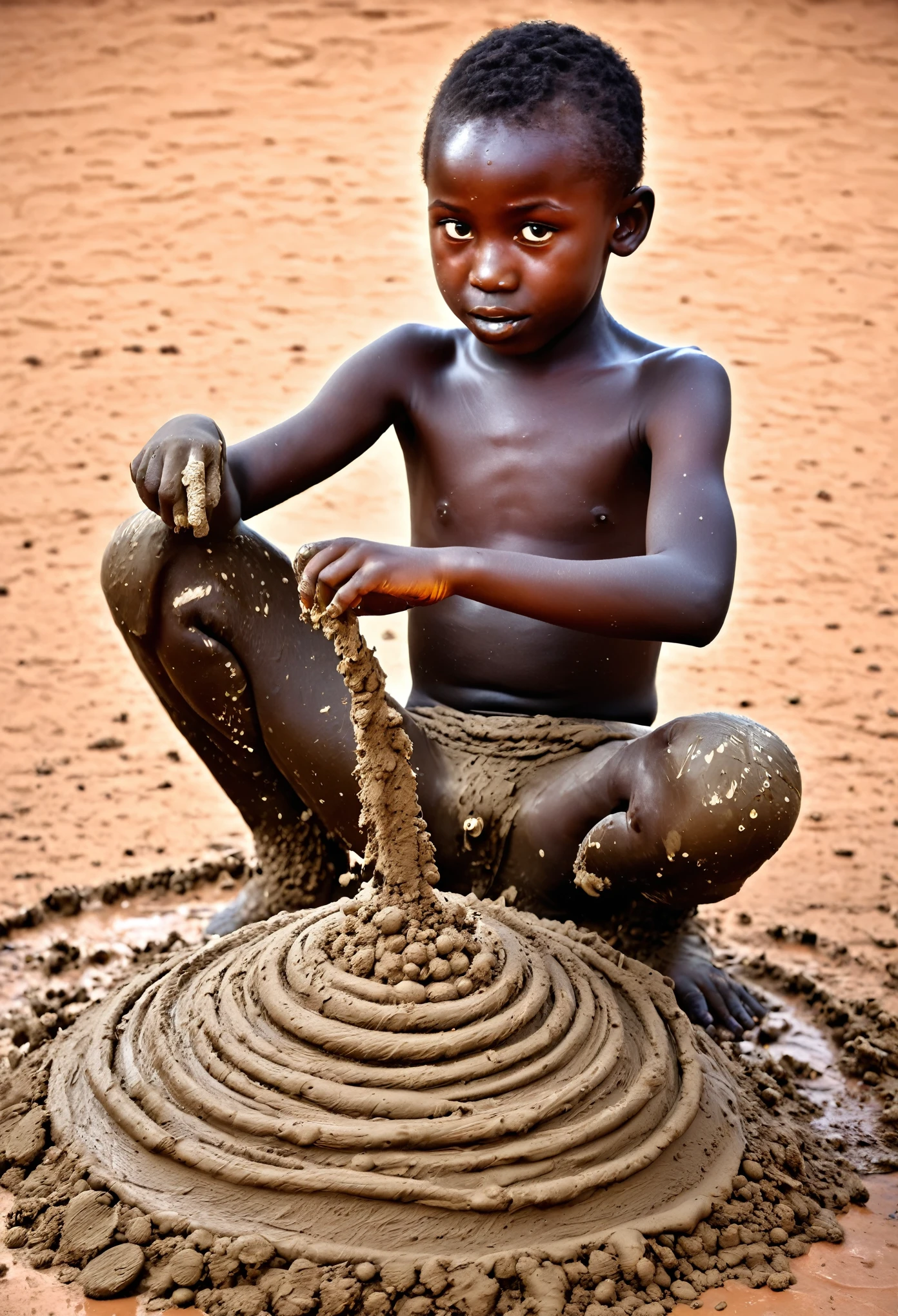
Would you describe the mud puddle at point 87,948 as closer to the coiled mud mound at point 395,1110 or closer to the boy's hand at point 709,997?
the coiled mud mound at point 395,1110

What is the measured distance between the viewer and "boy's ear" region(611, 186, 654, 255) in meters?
2.09

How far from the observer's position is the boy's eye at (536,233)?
1989 mm

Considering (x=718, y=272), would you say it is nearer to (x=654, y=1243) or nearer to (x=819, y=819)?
(x=819, y=819)

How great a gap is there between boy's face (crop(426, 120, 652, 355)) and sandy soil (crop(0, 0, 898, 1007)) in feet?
4.39

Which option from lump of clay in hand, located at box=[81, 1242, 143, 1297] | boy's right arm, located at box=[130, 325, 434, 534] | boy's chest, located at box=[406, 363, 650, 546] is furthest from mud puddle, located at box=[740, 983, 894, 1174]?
boy's right arm, located at box=[130, 325, 434, 534]

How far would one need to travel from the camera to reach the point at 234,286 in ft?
20.6

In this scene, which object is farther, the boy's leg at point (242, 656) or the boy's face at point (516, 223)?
the boy's leg at point (242, 656)

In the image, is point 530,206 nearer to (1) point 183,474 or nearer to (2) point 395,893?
(1) point 183,474

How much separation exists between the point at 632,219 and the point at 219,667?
0.94 metres

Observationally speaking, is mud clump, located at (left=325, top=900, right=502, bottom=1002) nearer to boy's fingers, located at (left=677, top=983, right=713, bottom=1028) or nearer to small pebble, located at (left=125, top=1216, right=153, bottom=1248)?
small pebble, located at (left=125, top=1216, right=153, bottom=1248)

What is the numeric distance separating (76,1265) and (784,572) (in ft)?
11.6

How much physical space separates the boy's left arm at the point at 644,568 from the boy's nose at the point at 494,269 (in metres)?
0.30

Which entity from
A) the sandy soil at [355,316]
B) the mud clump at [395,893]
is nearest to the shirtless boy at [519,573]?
the mud clump at [395,893]

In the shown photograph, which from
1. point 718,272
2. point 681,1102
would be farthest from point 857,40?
point 681,1102
